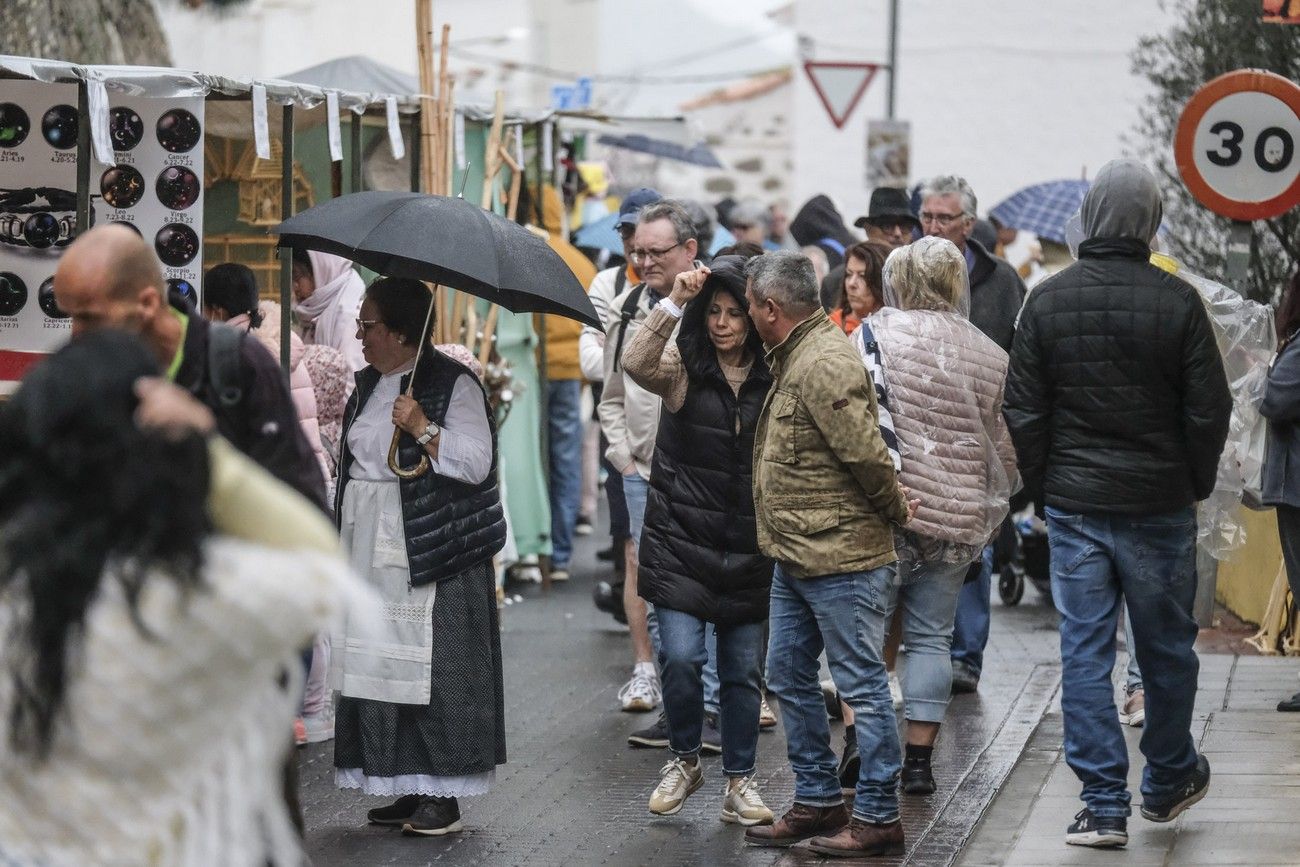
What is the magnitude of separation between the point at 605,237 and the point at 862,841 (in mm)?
8862

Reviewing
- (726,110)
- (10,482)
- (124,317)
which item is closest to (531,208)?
(124,317)

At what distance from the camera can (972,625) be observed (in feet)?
30.8

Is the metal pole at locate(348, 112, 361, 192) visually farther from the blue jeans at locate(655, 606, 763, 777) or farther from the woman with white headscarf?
the blue jeans at locate(655, 606, 763, 777)

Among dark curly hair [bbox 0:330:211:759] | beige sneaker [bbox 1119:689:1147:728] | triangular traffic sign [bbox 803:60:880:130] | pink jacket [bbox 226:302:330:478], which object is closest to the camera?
dark curly hair [bbox 0:330:211:759]

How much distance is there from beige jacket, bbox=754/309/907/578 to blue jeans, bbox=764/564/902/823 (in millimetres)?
99

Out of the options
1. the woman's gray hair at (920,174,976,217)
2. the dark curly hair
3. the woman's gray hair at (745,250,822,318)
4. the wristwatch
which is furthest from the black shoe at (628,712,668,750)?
the dark curly hair

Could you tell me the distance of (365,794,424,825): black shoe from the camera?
23.4 feet

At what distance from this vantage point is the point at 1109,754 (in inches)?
256

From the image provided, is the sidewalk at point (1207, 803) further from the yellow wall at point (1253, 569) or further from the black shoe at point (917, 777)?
the yellow wall at point (1253, 569)

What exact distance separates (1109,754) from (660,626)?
161 centimetres

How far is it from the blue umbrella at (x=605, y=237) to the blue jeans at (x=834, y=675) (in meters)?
8.06

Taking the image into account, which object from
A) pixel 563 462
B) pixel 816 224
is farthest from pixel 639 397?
pixel 563 462

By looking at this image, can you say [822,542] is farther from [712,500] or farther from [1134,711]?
[1134,711]

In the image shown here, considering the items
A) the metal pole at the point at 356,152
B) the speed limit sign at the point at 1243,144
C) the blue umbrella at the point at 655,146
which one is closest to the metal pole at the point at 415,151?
the metal pole at the point at 356,152
